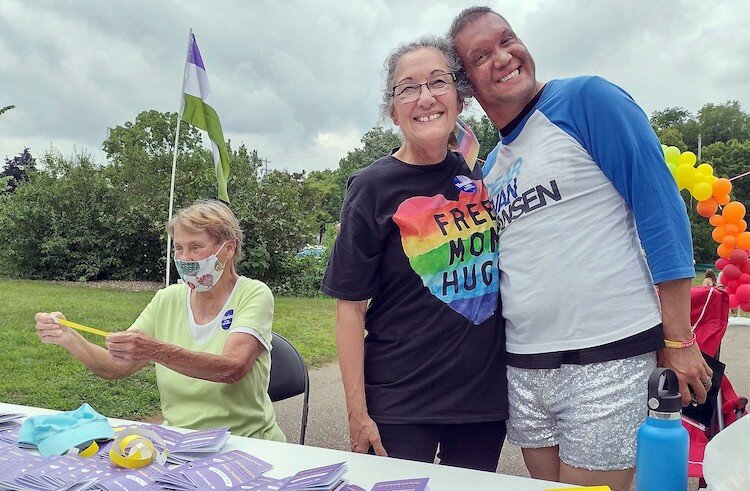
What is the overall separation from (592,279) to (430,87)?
2.22 feet

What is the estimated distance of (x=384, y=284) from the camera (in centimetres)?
178

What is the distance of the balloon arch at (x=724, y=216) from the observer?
425 cm

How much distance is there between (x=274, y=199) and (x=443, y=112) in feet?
37.9

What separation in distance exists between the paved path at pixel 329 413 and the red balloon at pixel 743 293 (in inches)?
73.7

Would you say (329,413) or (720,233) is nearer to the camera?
(720,233)

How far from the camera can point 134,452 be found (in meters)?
1.50

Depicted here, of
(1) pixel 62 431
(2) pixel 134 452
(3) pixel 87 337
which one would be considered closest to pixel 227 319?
(1) pixel 62 431

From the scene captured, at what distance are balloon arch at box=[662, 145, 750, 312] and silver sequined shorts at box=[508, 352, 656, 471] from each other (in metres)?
3.15

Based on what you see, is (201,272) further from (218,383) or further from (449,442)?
(449,442)

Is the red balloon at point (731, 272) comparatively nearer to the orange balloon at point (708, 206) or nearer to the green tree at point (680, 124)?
the orange balloon at point (708, 206)

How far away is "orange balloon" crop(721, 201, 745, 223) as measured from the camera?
4.59 meters

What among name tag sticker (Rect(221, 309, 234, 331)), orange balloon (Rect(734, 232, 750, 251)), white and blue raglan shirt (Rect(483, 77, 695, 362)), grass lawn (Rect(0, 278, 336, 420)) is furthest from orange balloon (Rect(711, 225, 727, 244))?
grass lawn (Rect(0, 278, 336, 420))

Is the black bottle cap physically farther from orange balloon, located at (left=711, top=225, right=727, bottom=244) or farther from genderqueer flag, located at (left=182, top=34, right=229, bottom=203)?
genderqueer flag, located at (left=182, top=34, right=229, bottom=203)

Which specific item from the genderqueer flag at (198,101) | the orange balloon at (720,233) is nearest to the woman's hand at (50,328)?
the genderqueer flag at (198,101)
